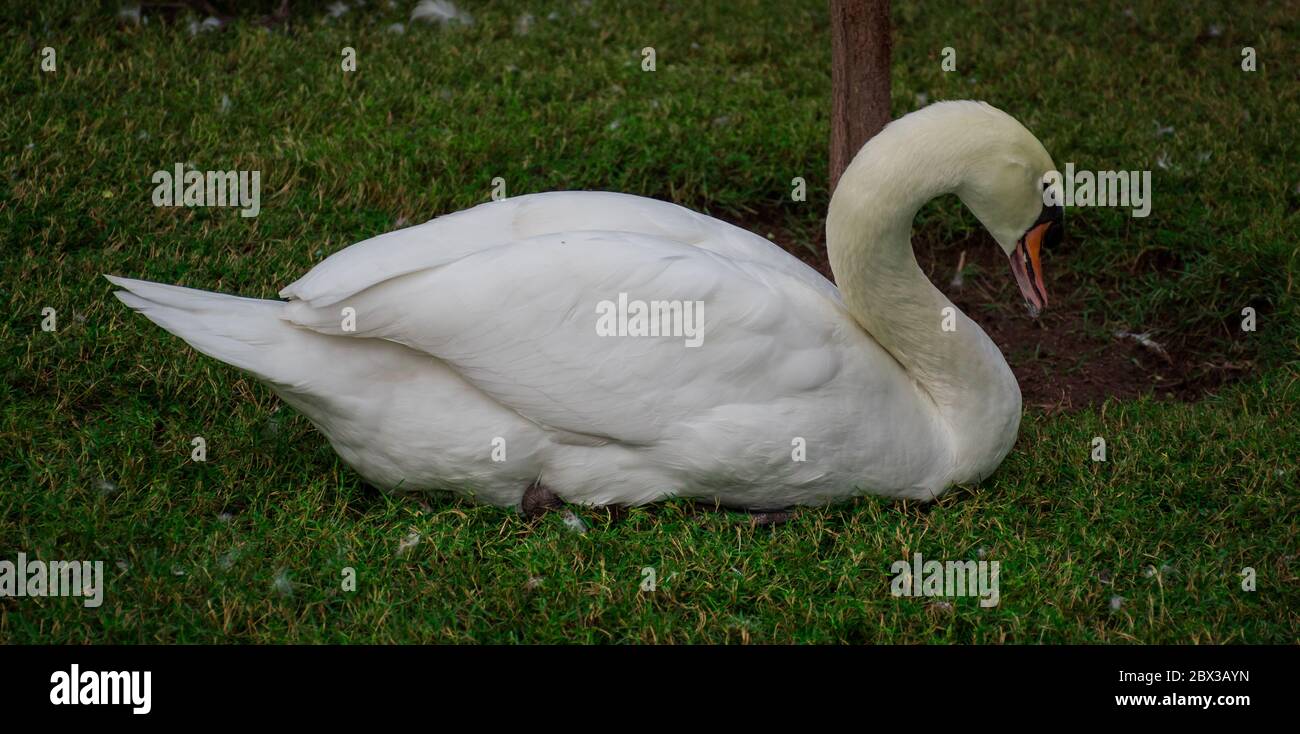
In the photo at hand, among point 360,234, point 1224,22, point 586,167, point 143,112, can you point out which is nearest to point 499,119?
point 586,167

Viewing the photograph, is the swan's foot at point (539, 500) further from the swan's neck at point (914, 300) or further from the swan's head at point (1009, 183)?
the swan's head at point (1009, 183)

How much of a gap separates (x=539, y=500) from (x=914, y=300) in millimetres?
1261

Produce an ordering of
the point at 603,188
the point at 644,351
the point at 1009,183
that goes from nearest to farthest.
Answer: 1. the point at 644,351
2. the point at 1009,183
3. the point at 603,188

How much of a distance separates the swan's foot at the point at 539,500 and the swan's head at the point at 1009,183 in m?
1.48

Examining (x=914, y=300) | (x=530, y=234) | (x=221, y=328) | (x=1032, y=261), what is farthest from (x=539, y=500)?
(x=1032, y=261)

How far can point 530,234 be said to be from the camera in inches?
158

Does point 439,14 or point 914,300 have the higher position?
point 439,14

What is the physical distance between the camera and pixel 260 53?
22.0 feet

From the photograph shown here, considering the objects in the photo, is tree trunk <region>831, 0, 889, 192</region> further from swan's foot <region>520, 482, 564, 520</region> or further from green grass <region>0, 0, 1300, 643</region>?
swan's foot <region>520, 482, 564, 520</region>

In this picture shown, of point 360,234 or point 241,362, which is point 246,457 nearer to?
point 241,362

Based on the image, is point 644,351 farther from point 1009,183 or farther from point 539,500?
point 1009,183

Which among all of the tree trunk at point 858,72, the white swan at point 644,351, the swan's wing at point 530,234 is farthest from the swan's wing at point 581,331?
the tree trunk at point 858,72

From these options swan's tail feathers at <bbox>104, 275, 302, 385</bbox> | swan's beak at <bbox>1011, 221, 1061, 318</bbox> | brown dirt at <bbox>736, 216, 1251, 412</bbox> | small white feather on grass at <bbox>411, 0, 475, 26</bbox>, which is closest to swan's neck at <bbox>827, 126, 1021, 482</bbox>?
swan's beak at <bbox>1011, 221, 1061, 318</bbox>

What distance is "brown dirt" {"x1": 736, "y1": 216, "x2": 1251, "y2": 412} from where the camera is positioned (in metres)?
5.09
